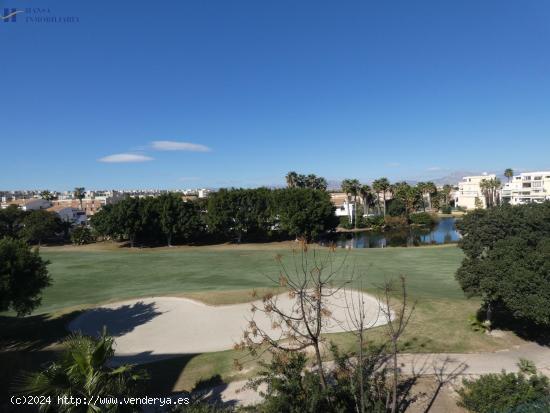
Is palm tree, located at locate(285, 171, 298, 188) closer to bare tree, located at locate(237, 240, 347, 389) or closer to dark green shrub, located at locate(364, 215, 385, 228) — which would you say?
dark green shrub, located at locate(364, 215, 385, 228)

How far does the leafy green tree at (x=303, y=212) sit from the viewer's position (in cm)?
5759

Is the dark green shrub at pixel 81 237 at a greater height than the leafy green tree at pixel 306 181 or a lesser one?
lesser

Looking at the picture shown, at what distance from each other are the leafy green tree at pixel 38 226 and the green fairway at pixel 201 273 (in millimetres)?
19476

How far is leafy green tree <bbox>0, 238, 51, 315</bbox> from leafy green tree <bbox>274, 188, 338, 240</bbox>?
4044 centimetres

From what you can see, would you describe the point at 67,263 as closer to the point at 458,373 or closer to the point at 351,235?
the point at 458,373

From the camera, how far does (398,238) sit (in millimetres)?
63344

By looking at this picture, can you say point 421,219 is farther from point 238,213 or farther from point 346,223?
point 238,213

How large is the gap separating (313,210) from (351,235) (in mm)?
14345

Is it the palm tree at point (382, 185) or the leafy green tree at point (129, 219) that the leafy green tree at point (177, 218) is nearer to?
the leafy green tree at point (129, 219)

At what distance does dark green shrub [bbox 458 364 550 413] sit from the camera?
9.85 m

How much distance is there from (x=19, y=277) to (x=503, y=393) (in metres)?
20.6

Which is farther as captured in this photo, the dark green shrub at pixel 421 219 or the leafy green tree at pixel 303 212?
the dark green shrub at pixel 421 219

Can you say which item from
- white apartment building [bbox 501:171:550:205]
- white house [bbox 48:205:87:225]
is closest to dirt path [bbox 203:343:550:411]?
white house [bbox 48:205:87:225]

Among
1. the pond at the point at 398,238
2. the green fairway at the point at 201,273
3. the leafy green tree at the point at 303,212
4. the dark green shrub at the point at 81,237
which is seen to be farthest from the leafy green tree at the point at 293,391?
the dark green shrub at the point at 81,237
